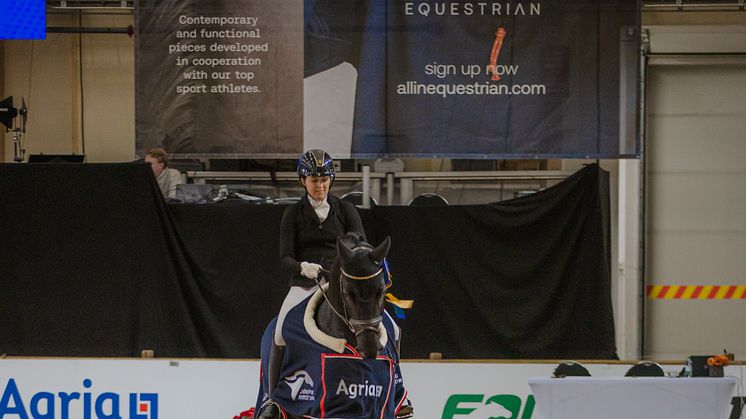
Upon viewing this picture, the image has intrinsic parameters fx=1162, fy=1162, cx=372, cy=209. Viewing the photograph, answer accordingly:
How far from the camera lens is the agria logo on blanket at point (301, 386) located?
17.5ft

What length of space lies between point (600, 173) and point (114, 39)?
430cm

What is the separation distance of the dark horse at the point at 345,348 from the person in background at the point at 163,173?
2.84 metres

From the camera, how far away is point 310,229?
5.75m

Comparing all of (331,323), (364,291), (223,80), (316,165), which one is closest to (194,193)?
(223,80)

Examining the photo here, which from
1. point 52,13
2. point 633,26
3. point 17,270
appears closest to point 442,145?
point 633,26

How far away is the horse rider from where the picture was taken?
18.5 feet

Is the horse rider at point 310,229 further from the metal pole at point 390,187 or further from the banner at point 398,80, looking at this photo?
the metal pole at point 390,187

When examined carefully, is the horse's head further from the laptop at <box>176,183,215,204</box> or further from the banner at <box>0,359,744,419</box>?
the laptop at <box>176,183,215,204</box>

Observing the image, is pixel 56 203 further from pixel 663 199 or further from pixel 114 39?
pixel 663 199

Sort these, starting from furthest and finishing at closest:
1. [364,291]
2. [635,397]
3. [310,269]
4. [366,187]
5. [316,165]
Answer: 1. [366,187]
2. [635,397]
3. [316,165]
4. [310,269]
5. [364,291]

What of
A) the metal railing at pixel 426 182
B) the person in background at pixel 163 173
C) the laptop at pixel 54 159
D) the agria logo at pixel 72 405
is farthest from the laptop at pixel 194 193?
the agria logo at pixel 72 405

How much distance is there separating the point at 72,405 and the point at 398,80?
119 inches

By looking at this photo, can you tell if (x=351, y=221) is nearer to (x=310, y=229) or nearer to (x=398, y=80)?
(x=310, y=229)

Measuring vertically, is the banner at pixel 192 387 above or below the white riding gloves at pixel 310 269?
below
